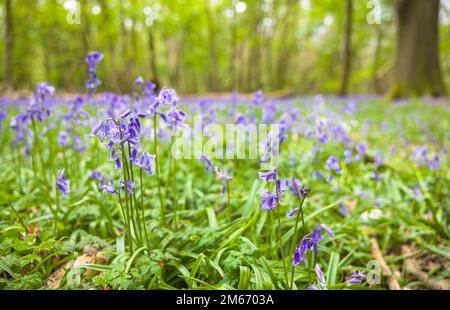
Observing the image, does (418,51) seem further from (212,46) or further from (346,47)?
(212,46)

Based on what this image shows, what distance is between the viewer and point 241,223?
85.0 inches

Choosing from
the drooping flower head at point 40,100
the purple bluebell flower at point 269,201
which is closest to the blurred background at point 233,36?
the drooping flower head at point 40,100

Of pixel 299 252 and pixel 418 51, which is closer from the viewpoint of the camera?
pixel 299 252

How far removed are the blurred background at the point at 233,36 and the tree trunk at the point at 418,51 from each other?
1.4 inches

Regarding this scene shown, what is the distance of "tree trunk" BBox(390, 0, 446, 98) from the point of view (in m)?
12.1

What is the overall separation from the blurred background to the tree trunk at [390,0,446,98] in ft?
0.11

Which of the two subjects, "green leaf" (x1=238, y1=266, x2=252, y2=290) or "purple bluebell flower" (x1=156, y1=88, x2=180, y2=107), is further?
"purple bluebell flower" (x1=156, y1=88, x2=180, y2=107)

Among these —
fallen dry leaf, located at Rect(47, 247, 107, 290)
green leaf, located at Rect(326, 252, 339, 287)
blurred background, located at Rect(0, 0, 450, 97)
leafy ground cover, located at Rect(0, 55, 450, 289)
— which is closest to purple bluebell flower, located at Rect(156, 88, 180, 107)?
leafy ground cover, located at Rect(0, 55, 450, 289)

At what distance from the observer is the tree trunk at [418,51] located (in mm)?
12094

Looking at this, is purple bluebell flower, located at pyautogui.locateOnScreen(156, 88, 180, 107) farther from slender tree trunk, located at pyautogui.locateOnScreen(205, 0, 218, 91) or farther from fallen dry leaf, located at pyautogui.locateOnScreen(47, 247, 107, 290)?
slender tree trunk, located at pyautogui.locateOnScreen(205, 0, 218, 91)

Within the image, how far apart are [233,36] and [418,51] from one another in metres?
11.4

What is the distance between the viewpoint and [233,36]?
20.9m

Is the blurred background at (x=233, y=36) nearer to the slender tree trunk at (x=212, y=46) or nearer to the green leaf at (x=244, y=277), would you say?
the slender tree trunk at (x=212, y=46)

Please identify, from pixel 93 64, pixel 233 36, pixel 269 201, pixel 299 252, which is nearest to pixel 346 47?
pixel 233 36
